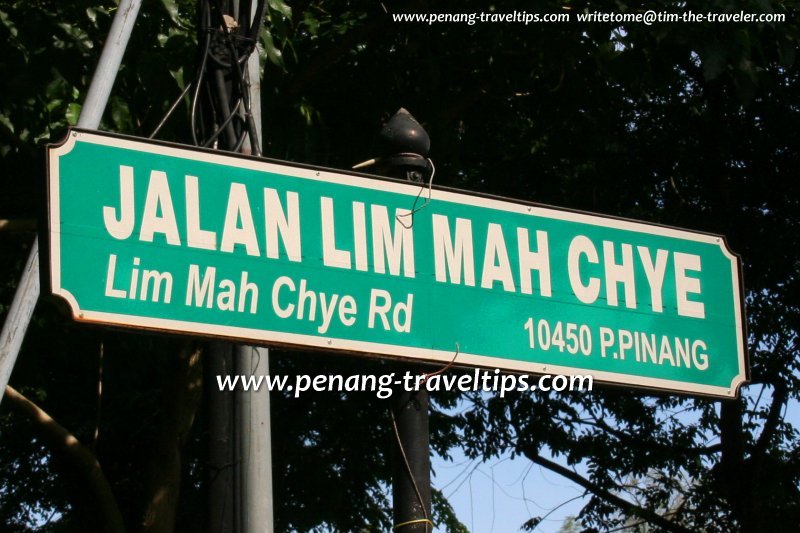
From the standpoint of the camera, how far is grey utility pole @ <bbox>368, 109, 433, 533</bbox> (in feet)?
11.3

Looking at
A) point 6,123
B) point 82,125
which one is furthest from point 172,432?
point 82,125

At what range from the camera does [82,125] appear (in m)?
5.38

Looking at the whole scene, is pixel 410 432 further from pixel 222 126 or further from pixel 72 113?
pixel 72 113

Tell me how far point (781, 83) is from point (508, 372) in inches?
300

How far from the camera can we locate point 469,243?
3.51 meters

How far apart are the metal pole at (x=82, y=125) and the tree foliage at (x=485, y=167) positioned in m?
0.94

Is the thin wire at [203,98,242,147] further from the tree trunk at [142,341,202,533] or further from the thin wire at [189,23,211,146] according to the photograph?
the tree trunk at [142,341,202,533]

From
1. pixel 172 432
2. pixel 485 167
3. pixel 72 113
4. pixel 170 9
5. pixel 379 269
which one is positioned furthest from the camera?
pixel 485 167

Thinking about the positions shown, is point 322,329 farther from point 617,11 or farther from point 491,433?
point 491,433

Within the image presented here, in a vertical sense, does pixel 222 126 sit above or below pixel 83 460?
below

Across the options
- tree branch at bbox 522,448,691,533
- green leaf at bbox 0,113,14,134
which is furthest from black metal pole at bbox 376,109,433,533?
tree branch at bbox 522,448,691,533

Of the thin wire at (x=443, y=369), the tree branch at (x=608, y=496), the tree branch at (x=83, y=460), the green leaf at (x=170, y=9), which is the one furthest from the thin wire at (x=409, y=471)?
the tree branch at (x=608, y=496)

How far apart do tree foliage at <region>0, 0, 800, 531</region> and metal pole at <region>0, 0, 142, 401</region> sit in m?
0.94

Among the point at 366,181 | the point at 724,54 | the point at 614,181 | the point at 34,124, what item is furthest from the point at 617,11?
the point at 366,181
